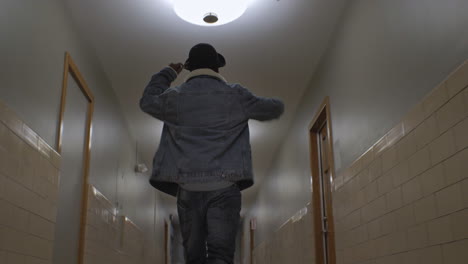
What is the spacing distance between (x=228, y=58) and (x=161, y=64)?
61 centimetres

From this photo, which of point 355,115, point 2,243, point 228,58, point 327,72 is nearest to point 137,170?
point 228,58

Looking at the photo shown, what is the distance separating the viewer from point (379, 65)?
8.79ft

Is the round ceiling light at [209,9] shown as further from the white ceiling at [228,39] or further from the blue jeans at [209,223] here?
→ the blue jeans at [209,223]

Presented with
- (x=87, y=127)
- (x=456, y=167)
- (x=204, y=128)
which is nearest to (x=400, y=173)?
(x=456, y=167)

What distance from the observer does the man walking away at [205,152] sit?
1.71 m

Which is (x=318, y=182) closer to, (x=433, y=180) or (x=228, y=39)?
(x=228, y=39)

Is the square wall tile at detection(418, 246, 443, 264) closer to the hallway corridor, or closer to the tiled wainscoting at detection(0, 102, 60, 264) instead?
the hallway corridor

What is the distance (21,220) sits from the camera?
2.32m

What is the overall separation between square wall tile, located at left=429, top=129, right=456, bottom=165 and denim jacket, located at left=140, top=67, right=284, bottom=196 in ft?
2.02

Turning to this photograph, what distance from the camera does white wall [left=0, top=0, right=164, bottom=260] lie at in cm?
228

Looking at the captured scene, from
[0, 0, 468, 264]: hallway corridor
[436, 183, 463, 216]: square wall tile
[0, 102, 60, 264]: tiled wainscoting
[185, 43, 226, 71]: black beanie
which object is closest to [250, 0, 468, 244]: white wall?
[0, 0, 468, 264]: hallway corridor

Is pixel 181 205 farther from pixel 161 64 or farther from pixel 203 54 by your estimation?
pixel 161 64

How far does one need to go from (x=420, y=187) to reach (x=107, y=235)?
3.28m

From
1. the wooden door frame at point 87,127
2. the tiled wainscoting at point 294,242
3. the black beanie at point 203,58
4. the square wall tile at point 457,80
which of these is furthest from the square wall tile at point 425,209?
the tiled wainscoting at point 294,242
